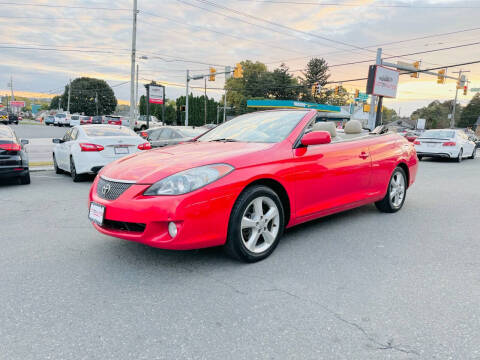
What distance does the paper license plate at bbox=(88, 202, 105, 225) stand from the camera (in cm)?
344

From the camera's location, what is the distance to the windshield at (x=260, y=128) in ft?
13.8

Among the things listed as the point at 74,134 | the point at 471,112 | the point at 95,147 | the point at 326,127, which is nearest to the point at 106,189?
the point at 326,127

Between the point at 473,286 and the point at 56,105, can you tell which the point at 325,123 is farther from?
the point at 56,105

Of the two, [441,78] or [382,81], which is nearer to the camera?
[382,81]

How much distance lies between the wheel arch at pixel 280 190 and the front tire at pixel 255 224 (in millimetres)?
77

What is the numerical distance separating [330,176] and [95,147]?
231 inches

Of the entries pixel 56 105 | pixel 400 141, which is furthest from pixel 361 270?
pixel 56 105

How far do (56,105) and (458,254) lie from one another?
140 m

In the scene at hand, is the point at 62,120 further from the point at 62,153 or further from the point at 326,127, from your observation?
the point at 326,127

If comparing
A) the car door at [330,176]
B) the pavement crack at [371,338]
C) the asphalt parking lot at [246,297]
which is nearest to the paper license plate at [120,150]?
the asphalt parking lot at [246,297]

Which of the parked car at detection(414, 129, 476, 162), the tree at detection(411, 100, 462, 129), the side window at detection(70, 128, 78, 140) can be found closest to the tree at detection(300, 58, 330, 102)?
the tree at detection(411, 100, 462, 129)

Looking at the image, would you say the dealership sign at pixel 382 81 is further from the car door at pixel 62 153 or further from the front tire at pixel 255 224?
the front tire at pixel 255 224

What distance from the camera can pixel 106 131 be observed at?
29.8ft

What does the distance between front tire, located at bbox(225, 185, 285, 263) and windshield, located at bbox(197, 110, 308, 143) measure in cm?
74
